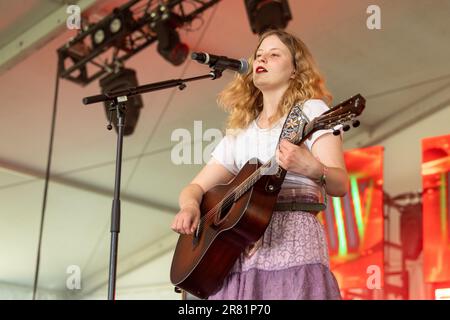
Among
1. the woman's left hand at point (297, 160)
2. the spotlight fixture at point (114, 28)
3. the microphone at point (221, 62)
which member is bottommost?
the woman's left hand at point (297, 160)

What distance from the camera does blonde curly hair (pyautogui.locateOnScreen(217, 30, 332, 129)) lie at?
6.10 ft

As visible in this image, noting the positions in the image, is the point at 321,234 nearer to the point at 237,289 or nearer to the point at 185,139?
the point at 237,289

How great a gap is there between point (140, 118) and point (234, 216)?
11.7ft

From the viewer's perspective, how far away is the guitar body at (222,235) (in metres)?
1.67

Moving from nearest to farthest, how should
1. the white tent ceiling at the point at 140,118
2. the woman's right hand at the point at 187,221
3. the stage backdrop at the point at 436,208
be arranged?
1. the woman's right hand at the point at 187,221
2. the stage backdrop at the point at 436,208
3. the white tent ceiling at the point at 140,118

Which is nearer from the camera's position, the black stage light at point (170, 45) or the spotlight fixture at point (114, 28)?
the black stage light at point (170, 45)

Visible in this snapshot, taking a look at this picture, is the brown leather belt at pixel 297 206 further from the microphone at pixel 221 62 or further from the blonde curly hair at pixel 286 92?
the microphone at pixel 221 62

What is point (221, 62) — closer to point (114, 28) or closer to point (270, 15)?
point (270, 15)

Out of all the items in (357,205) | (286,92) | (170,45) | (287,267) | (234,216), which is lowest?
(287,267)

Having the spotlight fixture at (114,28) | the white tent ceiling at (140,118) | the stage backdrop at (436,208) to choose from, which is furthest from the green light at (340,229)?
the spotlight fixture at (114,28)

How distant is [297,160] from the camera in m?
1.58

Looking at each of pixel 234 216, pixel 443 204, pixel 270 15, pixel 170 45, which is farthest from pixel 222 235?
pixel 170 45

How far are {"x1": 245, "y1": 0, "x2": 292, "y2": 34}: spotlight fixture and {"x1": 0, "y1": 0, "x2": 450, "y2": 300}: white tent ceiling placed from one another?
516mm
